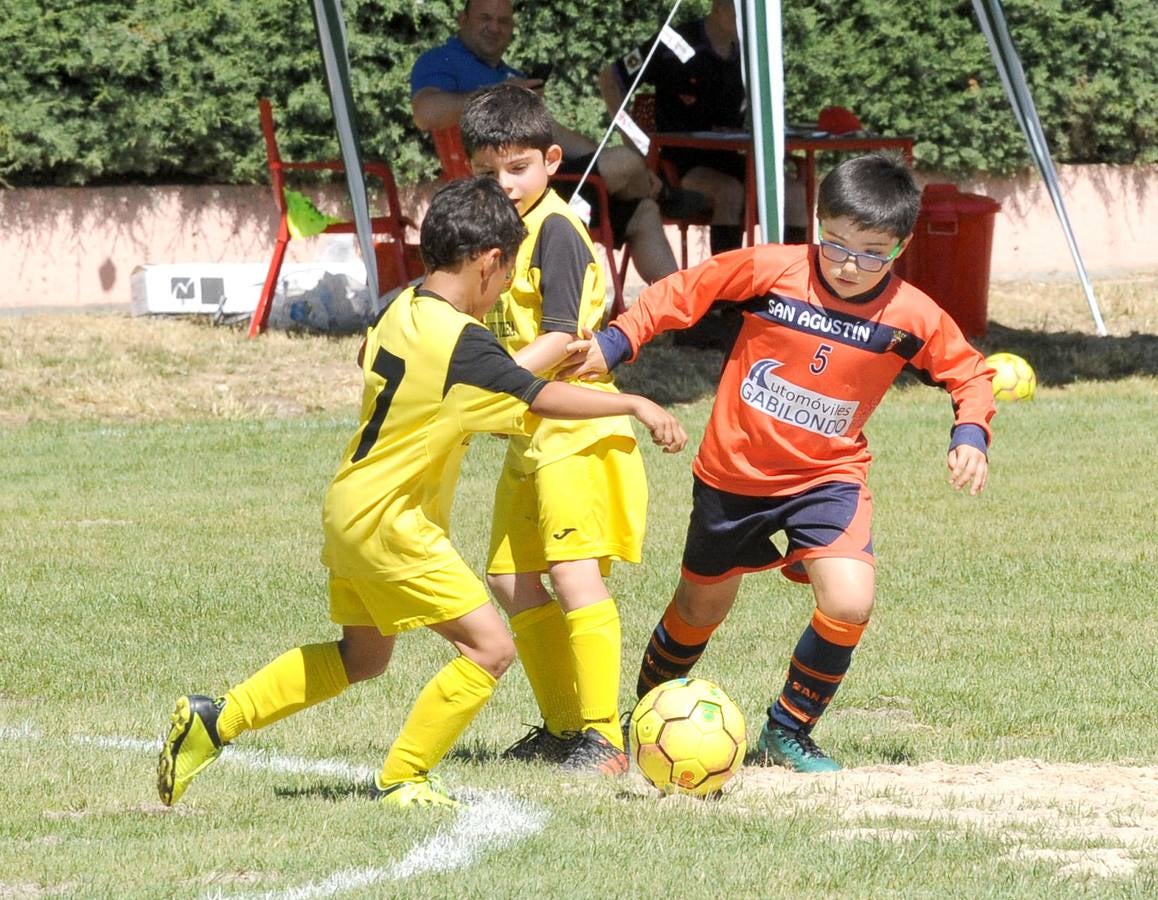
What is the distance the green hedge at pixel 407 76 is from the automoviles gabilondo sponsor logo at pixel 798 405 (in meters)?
11.9

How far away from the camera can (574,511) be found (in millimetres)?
5016

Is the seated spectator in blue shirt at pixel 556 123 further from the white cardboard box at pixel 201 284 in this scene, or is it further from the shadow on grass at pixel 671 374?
the white cardboard box at pixel 201 284

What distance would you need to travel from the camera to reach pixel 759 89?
11.0 meters

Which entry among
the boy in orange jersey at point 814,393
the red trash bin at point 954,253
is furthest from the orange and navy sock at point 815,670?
the red trash bin at point 954,253

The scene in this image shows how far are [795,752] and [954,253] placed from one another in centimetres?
960

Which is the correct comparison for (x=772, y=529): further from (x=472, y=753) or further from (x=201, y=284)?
(x=201, y=284)

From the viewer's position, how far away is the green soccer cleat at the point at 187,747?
4.43 metres

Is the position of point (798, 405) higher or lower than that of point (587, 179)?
lower

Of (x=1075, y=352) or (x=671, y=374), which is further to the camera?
(x=1075, y=352)

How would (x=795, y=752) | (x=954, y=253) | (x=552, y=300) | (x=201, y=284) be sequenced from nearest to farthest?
1. (x=552, y=300)
2. (x=795, y=752)
3. (x=954, y=253)
4. (x=201, y=284)

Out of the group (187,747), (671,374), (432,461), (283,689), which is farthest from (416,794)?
(671,374)

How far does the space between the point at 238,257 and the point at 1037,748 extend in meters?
12.9

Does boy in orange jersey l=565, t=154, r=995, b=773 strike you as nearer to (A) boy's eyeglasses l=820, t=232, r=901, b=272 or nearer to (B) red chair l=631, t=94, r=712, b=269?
(A) boy's eyeglasses l=820, t=232, r=901, b=272


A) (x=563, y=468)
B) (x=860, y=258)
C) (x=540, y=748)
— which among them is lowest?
(x=540, y=748)
